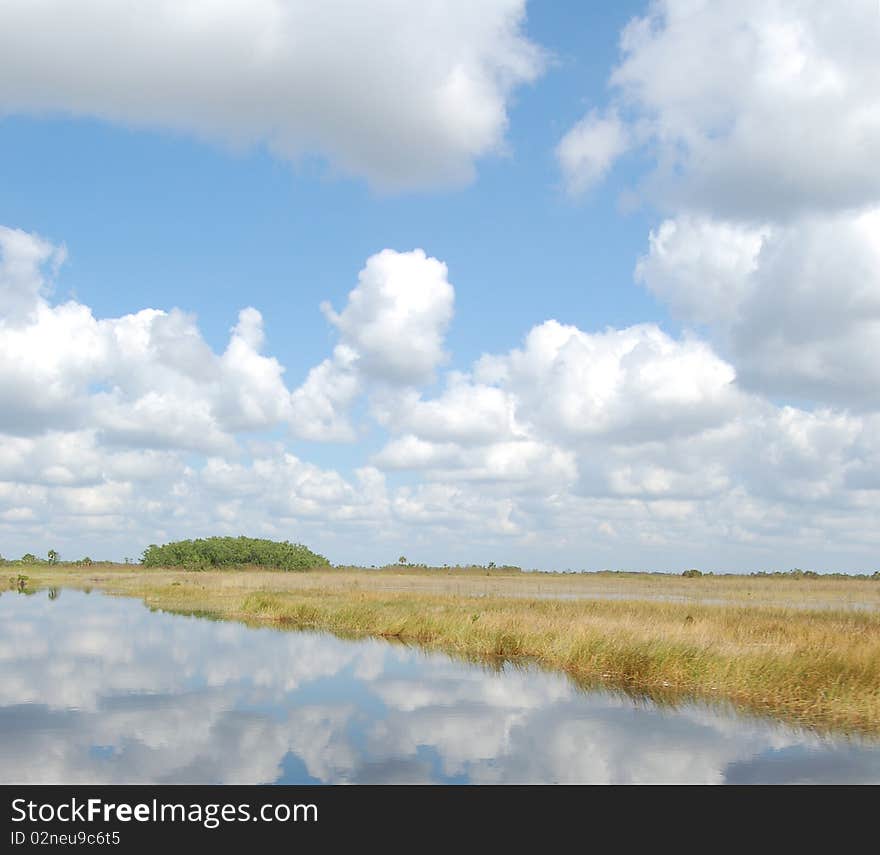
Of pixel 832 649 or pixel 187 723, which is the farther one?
pixel 832 649

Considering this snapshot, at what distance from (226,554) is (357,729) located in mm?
129443

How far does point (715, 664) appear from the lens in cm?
2538

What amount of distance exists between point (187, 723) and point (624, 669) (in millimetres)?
14406

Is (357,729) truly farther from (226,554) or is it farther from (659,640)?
(226,554)

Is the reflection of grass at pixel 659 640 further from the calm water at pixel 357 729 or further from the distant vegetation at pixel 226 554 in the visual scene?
the distant vegetation at pixel 226 554

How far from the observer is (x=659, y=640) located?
2811 cm

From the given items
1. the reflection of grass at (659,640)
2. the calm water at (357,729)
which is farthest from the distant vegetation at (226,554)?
the calm water at (357,729)

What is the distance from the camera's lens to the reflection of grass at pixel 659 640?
72.8 feet

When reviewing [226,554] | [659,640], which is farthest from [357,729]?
[226,554]

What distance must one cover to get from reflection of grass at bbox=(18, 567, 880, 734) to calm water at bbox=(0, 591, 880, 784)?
6.78 ft

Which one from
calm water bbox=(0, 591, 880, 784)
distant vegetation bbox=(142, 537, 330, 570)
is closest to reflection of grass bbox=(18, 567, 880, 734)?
calm water bbox=(0, 591, 880, 784)
